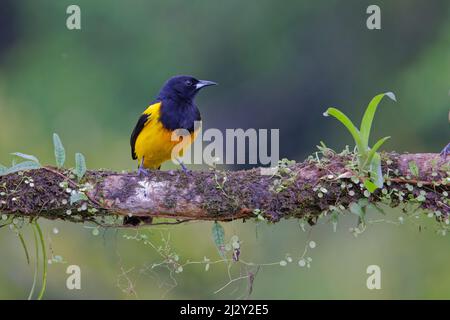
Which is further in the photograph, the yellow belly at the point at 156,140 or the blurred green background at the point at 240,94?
the blurred green background at the point at 240,94

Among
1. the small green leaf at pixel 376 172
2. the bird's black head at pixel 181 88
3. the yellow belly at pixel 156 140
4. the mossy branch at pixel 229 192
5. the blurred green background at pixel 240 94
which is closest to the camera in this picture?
the small green leaf at pixel 376 172

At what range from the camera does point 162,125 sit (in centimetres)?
524

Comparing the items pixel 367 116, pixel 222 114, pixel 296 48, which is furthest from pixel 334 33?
pixel 367 116

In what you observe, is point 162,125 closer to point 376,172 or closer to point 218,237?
point 218,237

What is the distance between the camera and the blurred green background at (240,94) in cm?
848

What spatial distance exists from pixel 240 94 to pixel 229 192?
22.8 feet

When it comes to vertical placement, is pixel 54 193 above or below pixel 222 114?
below

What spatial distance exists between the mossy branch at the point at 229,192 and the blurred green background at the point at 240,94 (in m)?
3.96

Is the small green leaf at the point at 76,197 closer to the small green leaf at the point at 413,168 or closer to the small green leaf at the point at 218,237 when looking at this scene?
the small green leaf at the point at 218,237

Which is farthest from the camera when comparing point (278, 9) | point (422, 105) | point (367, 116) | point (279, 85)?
point (278, 9)

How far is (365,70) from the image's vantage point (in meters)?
11.4

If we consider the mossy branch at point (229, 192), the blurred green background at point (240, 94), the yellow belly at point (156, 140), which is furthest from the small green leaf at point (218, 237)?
the blurred green background at point (240, 94)

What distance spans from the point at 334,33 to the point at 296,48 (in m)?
0.56

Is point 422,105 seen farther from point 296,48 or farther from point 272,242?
point 272,242
